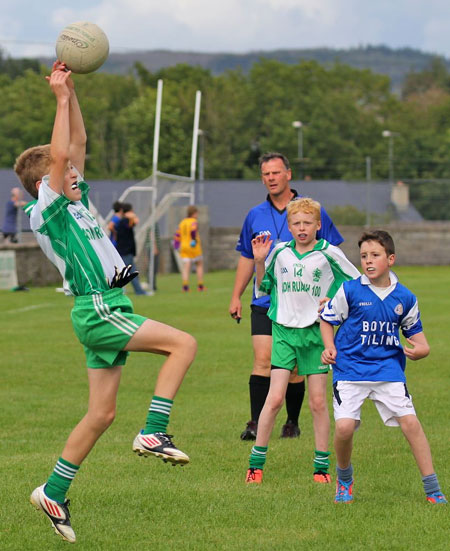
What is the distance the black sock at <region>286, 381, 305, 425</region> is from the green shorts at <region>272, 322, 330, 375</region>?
1.29 m

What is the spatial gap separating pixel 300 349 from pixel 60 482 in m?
2.31

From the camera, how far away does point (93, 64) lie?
616 centimetres

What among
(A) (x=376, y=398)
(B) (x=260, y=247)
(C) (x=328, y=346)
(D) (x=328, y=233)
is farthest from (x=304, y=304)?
(A) (x=376, y=398)

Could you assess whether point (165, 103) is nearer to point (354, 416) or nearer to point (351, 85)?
point (351, 85)

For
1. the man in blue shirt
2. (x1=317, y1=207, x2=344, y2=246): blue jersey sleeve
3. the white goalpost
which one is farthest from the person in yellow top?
(x1=317, y1=207, x2=344, y2=246): blue jersey sleeve

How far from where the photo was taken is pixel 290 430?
8.74 m

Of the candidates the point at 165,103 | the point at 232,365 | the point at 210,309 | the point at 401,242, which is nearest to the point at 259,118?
the point at 165,103

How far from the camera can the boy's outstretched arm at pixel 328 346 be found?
20.1 feet

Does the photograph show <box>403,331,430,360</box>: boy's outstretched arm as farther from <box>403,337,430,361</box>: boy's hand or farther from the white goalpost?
the white goalpost

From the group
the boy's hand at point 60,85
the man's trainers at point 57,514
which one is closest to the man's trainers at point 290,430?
the man's trainers at point 57,514

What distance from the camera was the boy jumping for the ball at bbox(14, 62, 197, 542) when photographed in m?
5.42

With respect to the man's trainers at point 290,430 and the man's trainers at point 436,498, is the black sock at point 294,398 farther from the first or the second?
the man's trainers at point 436,498

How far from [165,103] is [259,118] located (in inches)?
367

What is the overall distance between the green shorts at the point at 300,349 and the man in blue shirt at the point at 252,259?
2.98 feet
